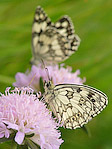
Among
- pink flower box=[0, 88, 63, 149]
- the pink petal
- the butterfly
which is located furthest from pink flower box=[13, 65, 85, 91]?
the pink petal

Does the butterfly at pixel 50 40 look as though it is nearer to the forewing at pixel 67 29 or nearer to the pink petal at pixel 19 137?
the forewing at pixel 67 29

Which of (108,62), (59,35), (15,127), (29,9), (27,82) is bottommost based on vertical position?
(15,127)

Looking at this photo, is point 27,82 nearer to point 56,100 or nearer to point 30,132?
point 56,100

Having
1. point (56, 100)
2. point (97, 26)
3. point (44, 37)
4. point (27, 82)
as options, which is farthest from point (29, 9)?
point (56, 100)

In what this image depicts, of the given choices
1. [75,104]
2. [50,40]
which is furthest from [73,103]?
[50,40]

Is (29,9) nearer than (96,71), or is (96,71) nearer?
(29,9)
